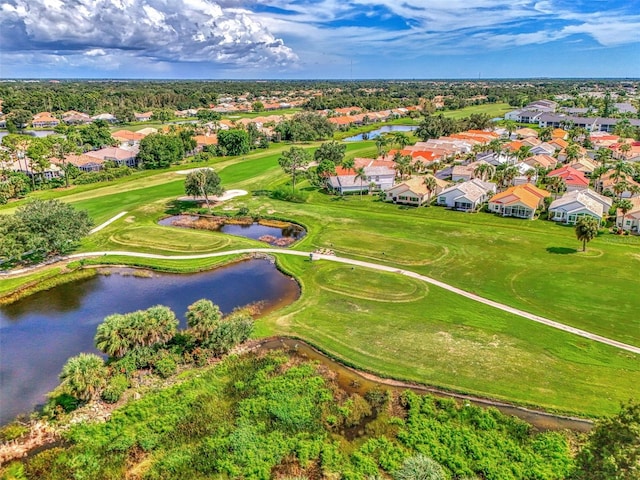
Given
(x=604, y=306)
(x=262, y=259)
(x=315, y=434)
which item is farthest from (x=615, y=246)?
(x=315, y=434)

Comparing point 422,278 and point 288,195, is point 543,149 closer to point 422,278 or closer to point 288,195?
point 288,195

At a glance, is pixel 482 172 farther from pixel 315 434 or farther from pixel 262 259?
pixel 315 434

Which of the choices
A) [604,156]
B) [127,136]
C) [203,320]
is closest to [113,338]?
[203,320]

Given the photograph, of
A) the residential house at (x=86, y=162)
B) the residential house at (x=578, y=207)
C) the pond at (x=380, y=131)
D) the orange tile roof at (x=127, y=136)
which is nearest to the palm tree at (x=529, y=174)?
the residential house at (x=578, y=207)

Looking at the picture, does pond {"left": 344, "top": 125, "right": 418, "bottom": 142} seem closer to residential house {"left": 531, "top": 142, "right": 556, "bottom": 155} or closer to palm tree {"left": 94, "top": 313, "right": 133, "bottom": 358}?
residential house {"left": 531, "top": 142, "right": 556, "bottom": 155}

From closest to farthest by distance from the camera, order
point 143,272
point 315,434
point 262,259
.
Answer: point 315,434
point 143,272
point 262,259

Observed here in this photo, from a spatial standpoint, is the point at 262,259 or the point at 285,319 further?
the point at 262,259

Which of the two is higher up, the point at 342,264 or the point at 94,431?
the point at 342,264
